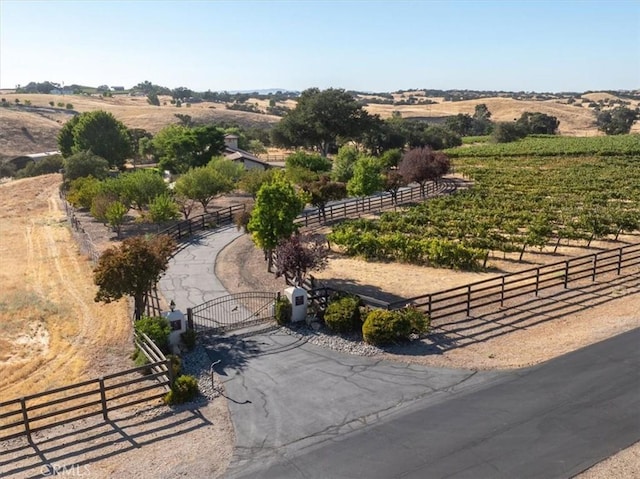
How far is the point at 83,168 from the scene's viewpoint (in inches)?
2156

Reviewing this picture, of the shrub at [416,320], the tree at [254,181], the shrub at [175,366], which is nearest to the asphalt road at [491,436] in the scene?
the shrub at [416,320]

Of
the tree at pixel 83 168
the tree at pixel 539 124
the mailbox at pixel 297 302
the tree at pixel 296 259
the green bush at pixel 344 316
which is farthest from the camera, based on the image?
the tree at pixel 539 124

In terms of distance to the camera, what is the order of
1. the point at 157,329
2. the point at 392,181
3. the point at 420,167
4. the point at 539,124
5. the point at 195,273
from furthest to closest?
the point at 539,124, the point at 420,167, the point at 392,181, the point at 195,273, the point at 157,329

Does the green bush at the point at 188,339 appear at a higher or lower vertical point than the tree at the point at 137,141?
lower

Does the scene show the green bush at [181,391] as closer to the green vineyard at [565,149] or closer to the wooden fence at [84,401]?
the wooden fence at [84,401]

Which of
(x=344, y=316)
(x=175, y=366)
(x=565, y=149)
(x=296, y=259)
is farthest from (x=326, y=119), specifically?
(x=175, y=366)

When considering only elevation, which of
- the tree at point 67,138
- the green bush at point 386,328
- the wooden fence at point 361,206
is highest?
the tree at point 67,138

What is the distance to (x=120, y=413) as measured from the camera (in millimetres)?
13578

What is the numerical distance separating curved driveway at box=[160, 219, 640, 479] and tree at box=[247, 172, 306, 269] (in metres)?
7.77

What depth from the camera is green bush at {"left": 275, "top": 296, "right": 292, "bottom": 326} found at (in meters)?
18.8

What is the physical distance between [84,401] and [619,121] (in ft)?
479

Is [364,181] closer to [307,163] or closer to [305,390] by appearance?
[307,163]

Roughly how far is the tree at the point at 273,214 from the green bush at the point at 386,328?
834 centimetres

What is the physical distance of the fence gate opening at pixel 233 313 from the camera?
61.8 ft
